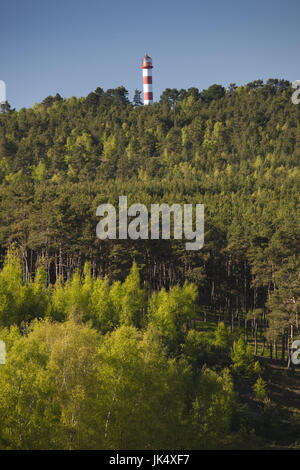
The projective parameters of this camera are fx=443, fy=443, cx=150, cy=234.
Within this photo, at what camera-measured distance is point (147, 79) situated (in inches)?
7628

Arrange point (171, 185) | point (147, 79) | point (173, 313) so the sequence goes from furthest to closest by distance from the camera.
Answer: point (147, 79) → point (171, 185) → point (173, 313)

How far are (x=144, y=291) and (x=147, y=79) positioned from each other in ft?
530

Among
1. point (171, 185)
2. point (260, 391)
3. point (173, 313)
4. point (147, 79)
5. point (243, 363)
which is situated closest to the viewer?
point (260, 391)

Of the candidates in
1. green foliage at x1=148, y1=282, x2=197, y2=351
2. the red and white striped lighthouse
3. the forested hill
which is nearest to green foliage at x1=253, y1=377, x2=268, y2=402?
green foliage at x1=148, y1=282, x2=197, y2=351

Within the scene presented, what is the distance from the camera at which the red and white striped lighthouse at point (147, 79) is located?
18700 centimetres

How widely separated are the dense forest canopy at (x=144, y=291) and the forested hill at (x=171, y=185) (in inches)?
15.4

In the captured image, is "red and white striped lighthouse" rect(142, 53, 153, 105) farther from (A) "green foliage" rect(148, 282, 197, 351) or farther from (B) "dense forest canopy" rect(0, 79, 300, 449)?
(A) "green foliage" rect(148, 282, 197, 351)

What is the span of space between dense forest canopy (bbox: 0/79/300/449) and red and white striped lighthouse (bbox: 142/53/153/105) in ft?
135

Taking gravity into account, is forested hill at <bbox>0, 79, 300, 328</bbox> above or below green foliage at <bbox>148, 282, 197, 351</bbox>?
above

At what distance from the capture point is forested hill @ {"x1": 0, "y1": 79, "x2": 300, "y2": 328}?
58344mm

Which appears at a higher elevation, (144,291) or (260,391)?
(144,291)

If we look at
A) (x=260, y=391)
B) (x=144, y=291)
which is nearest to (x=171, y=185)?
(x=144, y=291)

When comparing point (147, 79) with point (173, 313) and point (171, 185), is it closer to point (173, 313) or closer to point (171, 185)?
point (171, 185)

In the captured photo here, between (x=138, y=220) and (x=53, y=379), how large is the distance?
44.2m
